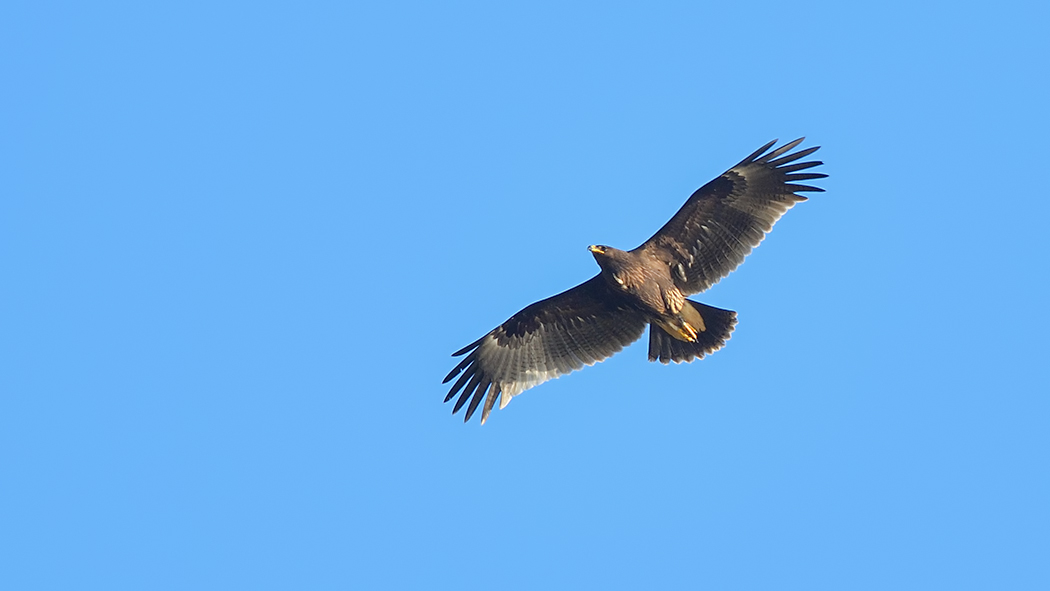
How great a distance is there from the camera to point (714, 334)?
18016mm

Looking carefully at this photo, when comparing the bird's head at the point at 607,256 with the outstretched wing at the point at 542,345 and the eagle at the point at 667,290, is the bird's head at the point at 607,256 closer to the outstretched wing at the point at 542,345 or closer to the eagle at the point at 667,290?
the eagle at the point at 667,290

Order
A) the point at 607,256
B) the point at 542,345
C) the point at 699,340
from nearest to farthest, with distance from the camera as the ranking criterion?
the point at 607,256 < the point at 699,340 < the point at 542,345

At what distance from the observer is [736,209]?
17672 mm

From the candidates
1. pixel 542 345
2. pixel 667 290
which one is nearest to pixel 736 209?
pixel 667 290

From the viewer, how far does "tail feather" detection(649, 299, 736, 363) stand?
17.9 m

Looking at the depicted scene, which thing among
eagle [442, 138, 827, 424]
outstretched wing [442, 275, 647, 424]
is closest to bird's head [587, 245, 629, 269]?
Result: eagle [442, 138, 827, 424]

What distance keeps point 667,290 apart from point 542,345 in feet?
6.71

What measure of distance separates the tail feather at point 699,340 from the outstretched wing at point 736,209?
0.43m

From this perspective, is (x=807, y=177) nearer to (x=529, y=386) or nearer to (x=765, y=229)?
(x=765, y=229)

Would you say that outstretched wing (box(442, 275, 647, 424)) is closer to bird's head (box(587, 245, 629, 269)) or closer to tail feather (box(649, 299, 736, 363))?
tail feather (box(649, 299, 736, 363))

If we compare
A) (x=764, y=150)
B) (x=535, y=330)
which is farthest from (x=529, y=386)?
(x=764, y=150)

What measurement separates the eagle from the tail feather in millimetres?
13

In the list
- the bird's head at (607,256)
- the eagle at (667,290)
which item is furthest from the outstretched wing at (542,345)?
the bird's head at (607,256)

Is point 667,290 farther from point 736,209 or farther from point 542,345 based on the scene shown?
→ point 542,345
